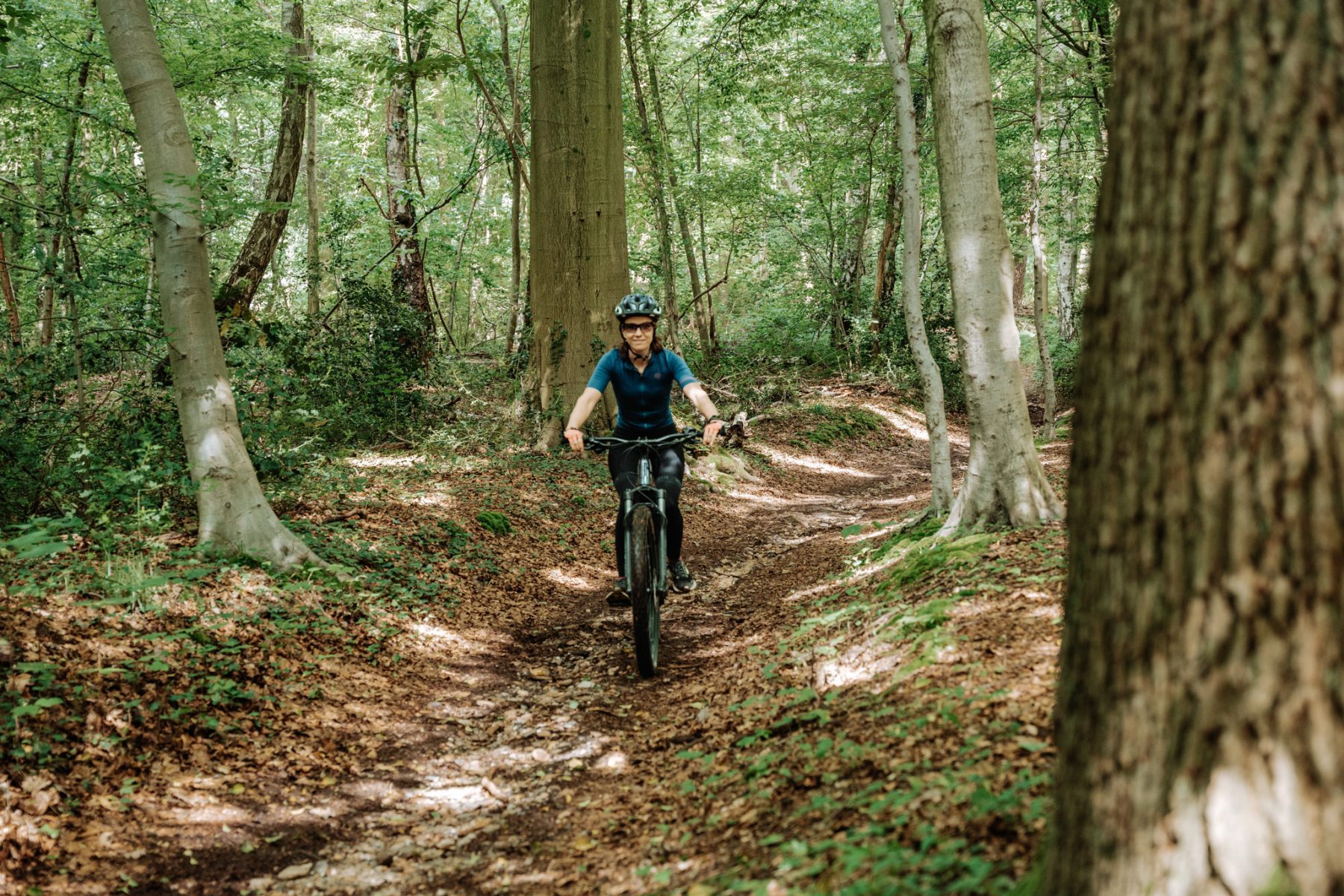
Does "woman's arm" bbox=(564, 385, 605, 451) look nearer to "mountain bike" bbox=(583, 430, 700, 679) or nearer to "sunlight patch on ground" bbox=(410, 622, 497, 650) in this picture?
"mountain bike" bbox=(583, 430, 700, 679)

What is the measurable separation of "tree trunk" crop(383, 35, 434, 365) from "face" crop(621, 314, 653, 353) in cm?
A: 902

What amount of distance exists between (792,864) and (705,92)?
19.0m

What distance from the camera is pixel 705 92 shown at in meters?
19.6

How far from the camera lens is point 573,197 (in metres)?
11.8

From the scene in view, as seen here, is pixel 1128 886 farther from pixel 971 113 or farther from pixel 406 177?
pixel 406 177

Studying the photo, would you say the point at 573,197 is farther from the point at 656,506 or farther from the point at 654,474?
the point at 656,506

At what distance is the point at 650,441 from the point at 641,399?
44 cm

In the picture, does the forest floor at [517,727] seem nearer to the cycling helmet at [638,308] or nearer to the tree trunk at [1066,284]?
the cycling helmet at [638,308]

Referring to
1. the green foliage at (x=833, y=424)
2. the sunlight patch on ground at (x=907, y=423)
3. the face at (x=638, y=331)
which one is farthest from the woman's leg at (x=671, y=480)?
the sunlight patch on ground at (x=907, y=423)

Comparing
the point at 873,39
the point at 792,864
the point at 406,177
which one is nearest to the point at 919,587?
the point at 792,864

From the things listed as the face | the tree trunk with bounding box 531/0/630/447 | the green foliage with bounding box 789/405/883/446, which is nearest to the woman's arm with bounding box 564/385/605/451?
the face

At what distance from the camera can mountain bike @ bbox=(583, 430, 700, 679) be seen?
5.75 metres

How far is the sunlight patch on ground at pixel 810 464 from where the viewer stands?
49.8 ft

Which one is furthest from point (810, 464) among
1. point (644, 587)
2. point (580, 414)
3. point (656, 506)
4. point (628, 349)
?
point (644, 587)
